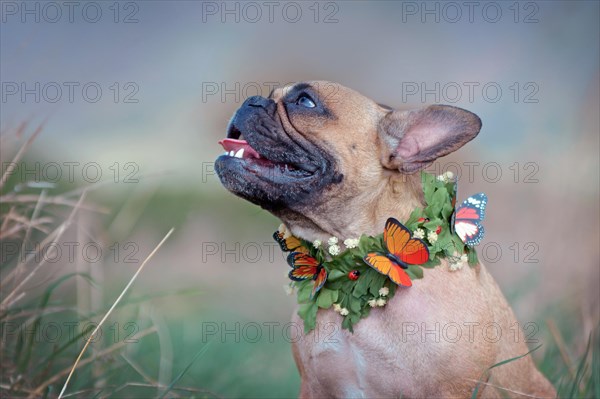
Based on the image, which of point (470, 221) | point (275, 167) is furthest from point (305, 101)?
point (470, 221)

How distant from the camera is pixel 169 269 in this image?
766 cm

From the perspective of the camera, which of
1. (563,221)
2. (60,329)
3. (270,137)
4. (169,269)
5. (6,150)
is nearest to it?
(270,137)

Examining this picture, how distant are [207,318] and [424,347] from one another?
3911 mm

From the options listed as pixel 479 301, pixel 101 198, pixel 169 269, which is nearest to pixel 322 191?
pixel 479 301

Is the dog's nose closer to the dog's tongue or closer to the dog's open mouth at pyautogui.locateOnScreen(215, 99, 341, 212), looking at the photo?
the dog's open mouth at pyautogui.locateOnScreen(215, 99, 341, 212)

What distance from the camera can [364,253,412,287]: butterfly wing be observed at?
2.88 m

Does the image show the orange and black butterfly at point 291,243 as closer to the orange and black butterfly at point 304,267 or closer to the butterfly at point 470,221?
the orange and black butterfly at point 304,267

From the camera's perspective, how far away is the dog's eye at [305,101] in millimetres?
3129

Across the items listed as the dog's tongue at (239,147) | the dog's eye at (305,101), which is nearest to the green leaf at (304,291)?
the dog's tongue at (239,147)

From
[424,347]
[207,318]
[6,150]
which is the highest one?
[6,150]

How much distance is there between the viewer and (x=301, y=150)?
303cm

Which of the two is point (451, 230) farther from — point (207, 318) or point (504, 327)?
Result: point (207, 318)

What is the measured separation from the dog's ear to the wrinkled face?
Answer: 6 cm

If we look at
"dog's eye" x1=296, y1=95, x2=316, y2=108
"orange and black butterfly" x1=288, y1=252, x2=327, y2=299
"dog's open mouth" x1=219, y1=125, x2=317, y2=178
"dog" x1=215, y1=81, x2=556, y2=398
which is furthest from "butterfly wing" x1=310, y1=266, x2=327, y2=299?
"dog's eye" x1=296, y1=95, x2=316, y2=108
